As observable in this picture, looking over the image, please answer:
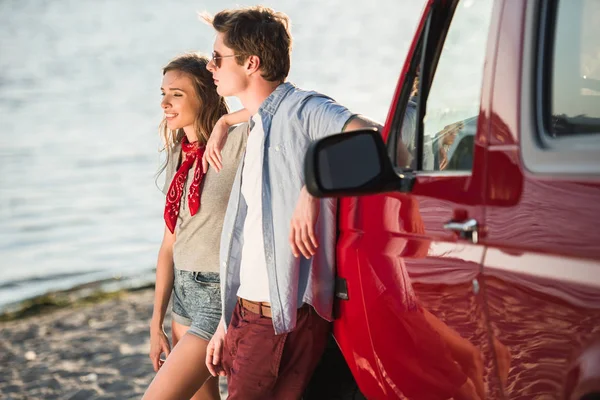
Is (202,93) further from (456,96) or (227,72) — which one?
(456,96)

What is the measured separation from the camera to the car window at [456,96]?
8.25 ft

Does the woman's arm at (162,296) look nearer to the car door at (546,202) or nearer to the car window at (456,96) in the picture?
the car window at (456,96)

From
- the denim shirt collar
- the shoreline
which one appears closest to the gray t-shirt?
the denim shirt collar

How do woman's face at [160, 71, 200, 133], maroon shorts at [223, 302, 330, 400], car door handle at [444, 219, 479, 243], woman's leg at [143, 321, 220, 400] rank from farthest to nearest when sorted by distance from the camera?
woman's face at [160, 71, 200, 133] → woman's leg at [143, 321, 220, 400] → maroon shorts at [223, 302, 330, 400] → car door handle at [444, 219, 479, 243]

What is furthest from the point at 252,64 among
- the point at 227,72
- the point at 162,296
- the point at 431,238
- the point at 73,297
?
the point at 73,297

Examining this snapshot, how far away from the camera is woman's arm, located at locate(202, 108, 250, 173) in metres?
3.75

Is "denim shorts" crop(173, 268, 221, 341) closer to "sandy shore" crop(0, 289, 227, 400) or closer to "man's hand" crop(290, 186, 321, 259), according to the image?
"man's hand" crop(290, 186, 321, 259)

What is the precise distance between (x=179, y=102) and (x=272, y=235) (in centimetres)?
119

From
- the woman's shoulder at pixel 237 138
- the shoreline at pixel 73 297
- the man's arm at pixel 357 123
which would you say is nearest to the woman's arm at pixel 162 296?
the woman's shoulder at pixel 237 138

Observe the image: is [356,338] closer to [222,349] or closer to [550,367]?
[222,349]

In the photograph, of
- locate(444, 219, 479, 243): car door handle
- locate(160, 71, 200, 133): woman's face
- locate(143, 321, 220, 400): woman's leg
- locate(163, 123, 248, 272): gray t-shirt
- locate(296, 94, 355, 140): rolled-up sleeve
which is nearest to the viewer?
locate(444, 219, 479, 243): car door handle

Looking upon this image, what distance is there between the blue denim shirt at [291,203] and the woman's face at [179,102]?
0.93 m

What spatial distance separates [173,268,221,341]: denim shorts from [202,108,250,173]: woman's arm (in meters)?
0.48

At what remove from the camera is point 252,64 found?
3.43 metres
